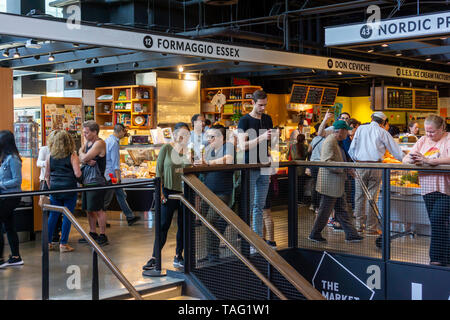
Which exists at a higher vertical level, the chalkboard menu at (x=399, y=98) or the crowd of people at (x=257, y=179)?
the chalkboard menu at (x=399, y=98)

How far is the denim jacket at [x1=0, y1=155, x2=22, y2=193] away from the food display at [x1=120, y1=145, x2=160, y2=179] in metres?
3.93

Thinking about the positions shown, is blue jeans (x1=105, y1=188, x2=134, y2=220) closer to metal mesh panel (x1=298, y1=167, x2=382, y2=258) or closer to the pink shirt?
metal mesh panel (x1=298, y1=167, x2=382, y2=258)

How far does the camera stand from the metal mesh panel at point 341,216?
6.99m

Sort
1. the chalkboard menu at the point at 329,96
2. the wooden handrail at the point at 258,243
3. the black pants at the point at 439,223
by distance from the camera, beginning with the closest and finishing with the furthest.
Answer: the wooden handrail at the point at 258,243 → the black pants at the point at 439,223 → the chalkboard menu at the point at 329,96

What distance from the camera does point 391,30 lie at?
720cm

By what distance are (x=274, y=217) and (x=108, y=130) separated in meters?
7.12

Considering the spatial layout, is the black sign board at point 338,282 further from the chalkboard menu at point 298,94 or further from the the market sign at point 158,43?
the chalkboard menu at point 298,94

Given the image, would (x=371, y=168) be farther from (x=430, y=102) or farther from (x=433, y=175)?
(x=430, y=102)

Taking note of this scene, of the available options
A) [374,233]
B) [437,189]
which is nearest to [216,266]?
[374,233]

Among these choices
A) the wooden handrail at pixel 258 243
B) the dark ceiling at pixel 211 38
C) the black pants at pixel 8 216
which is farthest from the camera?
the dark ceiling at pixel 211 38

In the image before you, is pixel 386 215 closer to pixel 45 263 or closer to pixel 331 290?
pixel 331 290

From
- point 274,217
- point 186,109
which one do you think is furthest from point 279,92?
point 274,217

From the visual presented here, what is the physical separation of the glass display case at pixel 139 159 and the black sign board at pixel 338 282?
4273mm

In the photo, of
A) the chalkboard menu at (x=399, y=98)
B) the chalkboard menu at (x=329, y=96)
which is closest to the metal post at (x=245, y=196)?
the chalkboard menu at (x=399, y=98)
